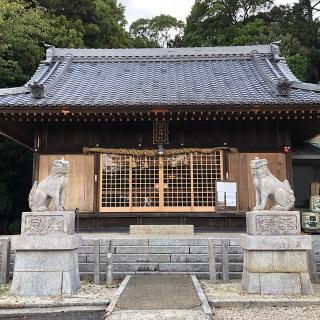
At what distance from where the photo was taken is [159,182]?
42.1ft

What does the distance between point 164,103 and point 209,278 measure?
542 centimetres

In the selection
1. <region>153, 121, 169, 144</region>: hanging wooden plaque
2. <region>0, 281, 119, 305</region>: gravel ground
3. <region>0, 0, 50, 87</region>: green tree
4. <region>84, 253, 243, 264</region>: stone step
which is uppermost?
<region>0, 0, 50, 87</region>: green tree

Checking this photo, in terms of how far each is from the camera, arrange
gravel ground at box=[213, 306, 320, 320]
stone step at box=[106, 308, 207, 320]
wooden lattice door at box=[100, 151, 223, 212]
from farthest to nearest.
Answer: wooden lattice door at box=[100, 151, 223, 212] < gravel ground at box=[213, 306, 320, 320] < stone step at box=[106, 308, 207, 320]

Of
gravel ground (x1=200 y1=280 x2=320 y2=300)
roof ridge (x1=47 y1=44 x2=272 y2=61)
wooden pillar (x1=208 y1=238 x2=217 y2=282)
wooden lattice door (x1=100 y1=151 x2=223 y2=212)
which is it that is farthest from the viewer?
roof ridge (x1=47 y1=44 x2=272 y2=61)

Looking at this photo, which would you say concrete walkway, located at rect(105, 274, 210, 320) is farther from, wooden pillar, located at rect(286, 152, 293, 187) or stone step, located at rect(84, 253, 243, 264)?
wooden pillar, located at rect(286, 152, 293, 187)

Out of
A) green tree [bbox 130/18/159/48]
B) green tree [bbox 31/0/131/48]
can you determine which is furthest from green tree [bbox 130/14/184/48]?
green tree [bbox 31/0/131/48]

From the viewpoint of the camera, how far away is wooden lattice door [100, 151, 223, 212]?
41.7ft

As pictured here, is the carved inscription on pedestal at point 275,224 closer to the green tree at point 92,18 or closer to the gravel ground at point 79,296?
the gravel ground at point 79,296

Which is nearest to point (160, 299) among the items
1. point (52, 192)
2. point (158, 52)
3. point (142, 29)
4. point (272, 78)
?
point (52, 192)

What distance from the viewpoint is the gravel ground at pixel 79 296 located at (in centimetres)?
662

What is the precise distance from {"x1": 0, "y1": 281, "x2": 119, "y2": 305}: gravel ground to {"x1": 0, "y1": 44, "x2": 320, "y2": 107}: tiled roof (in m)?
5.69

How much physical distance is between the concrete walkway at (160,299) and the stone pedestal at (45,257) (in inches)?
50.4

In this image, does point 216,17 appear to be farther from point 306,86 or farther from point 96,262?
point 96,262

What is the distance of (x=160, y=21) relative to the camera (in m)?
48.8
